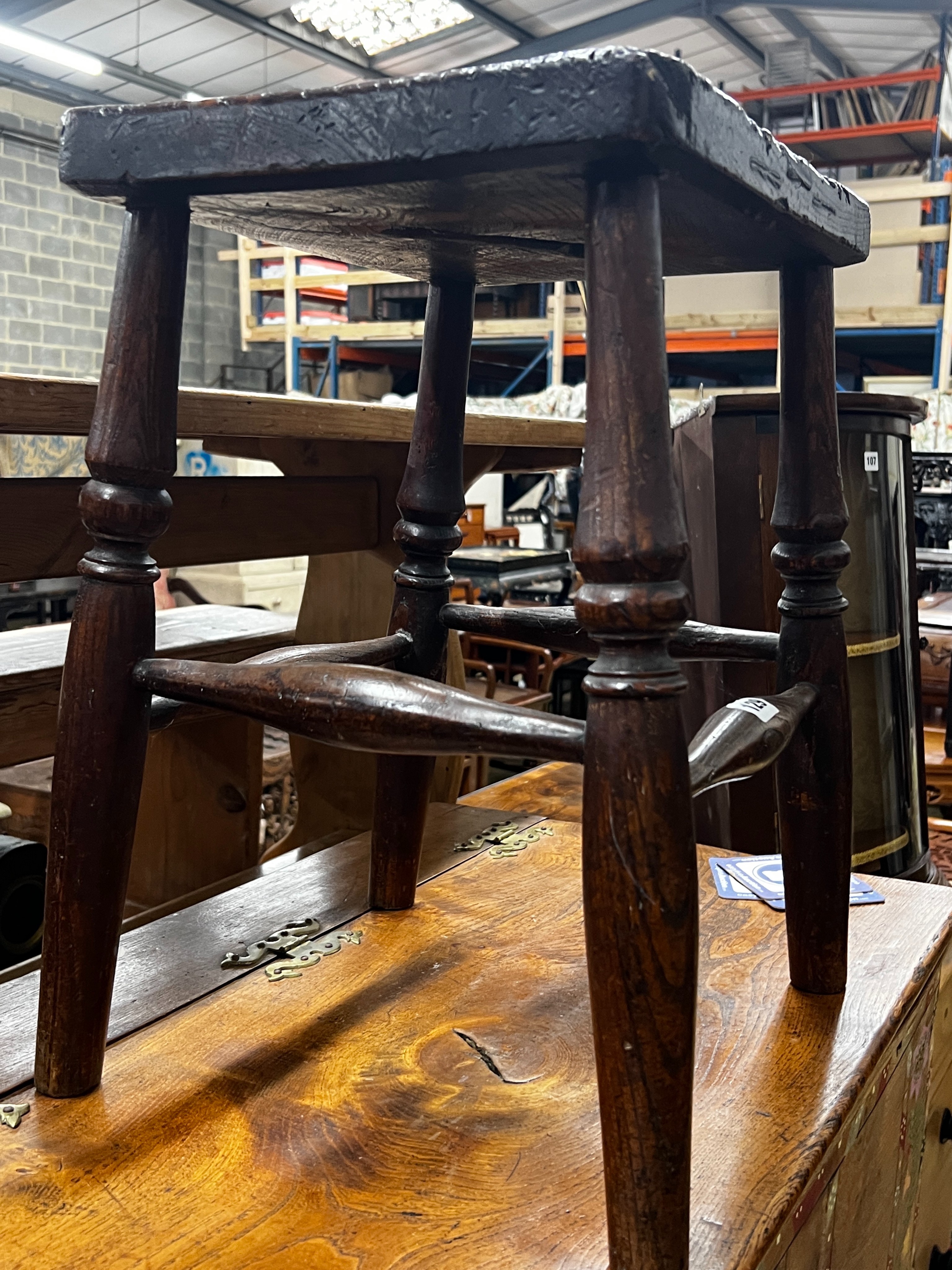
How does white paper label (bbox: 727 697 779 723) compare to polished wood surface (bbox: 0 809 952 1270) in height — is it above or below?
above

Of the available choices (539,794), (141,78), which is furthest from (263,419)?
(141,78)

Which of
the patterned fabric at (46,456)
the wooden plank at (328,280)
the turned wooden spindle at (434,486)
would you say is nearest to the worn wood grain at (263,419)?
the turned wooden spindle at (434,486)

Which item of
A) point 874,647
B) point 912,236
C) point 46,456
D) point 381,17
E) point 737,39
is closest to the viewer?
point 874,647

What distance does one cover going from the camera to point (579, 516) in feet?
1.78

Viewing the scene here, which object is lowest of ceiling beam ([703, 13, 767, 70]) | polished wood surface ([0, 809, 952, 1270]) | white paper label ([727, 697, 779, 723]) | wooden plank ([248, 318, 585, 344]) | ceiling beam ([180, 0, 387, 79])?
polished wood surface ([0, 809, 952, 1270])

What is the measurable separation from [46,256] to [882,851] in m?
7.93

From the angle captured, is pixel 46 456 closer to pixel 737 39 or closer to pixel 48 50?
pixel 48 50

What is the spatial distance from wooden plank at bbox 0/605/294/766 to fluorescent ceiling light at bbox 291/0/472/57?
242 inches

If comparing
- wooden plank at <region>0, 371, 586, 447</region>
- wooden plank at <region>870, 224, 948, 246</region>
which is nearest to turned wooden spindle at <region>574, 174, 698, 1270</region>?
wooden plank at <region>0, 371, 586, 447</region>

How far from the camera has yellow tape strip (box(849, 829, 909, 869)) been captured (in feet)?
5.58

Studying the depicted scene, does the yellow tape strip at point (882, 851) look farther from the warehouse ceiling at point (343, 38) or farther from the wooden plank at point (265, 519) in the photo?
the warehouse ceiling at point (343, 38)

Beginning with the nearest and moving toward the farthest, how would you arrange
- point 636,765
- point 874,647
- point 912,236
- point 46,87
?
point 636,765 < point 874,647 < point 912,236 < point 46,87

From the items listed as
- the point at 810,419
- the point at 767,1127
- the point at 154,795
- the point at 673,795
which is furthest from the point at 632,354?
the point at 154,795

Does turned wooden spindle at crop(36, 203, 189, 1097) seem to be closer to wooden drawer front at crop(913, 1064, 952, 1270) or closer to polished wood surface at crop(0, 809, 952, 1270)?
polished wood surface at crop(0, 809, 952, 1270)
